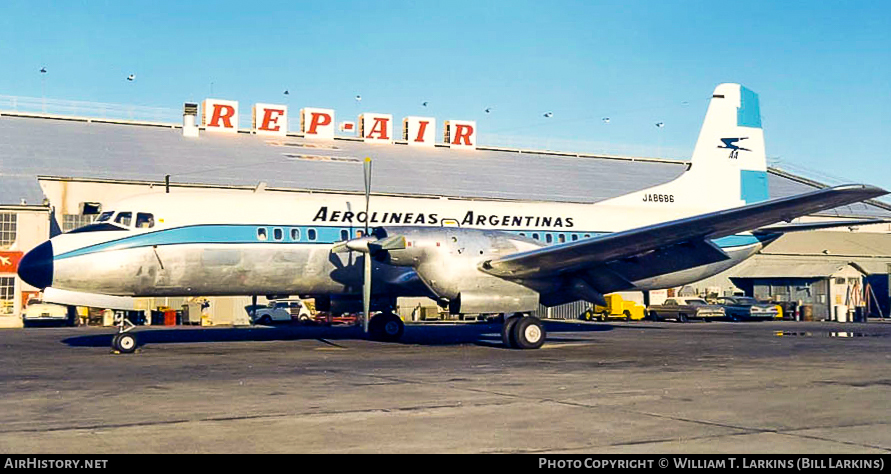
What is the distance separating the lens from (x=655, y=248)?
2323 cm

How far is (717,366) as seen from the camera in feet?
61.4

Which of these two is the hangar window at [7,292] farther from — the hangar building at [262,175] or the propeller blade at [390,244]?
the propeller blade at [390,244]

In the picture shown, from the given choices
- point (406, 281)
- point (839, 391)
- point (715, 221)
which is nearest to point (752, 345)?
point (715, 221)

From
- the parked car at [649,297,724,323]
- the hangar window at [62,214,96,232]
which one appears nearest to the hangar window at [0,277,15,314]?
the hangar window at [62,214,96,232]

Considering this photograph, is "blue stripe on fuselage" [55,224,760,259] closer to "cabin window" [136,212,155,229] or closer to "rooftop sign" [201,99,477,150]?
"cabin window" [136,212,155,229]

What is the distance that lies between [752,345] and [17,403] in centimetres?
1992

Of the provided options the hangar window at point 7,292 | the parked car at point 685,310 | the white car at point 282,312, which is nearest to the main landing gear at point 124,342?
the white car at point 282,312

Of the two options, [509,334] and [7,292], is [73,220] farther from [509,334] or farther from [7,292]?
[509,334]

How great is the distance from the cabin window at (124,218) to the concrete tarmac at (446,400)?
3.37 meters

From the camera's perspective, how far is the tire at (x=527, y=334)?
23641 millimetres

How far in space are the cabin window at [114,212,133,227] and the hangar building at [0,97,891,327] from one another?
972 inches

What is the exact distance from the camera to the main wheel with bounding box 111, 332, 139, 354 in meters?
22.0

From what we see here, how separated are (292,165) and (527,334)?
119 feet

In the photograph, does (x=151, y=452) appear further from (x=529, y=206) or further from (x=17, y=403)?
(x=529, y=206)
